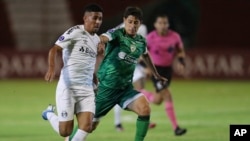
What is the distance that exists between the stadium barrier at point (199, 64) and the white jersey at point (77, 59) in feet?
53.0

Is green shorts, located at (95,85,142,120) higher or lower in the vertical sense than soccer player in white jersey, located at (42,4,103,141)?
lower

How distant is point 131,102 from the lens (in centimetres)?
1095

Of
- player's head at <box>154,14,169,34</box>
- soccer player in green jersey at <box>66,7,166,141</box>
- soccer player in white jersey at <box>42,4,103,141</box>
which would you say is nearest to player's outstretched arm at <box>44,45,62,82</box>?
soccer player in white jersey at <box>42,4,103,141</box>

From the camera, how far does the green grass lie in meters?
12.9

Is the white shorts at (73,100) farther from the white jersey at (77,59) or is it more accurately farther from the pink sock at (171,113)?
the pink sock at (171,113)

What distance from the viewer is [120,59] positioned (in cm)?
1107

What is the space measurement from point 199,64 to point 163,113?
31.5 feet

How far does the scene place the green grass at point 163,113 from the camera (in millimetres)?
12875

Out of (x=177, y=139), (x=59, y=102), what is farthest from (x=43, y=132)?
(x=59, y=102)

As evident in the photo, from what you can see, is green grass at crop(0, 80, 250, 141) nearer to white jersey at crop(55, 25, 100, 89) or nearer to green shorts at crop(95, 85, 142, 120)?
green shorts at crop(95, 85, 142, 120)

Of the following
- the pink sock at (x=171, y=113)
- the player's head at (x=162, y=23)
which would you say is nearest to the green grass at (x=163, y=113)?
the pink sock at (x=171, y=113)

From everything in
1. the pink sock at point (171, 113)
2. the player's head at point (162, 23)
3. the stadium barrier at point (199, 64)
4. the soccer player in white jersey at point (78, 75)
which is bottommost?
the stadium barrier at point (199, 64)

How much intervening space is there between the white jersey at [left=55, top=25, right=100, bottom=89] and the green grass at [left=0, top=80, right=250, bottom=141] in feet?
7.89

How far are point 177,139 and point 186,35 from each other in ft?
51.7
